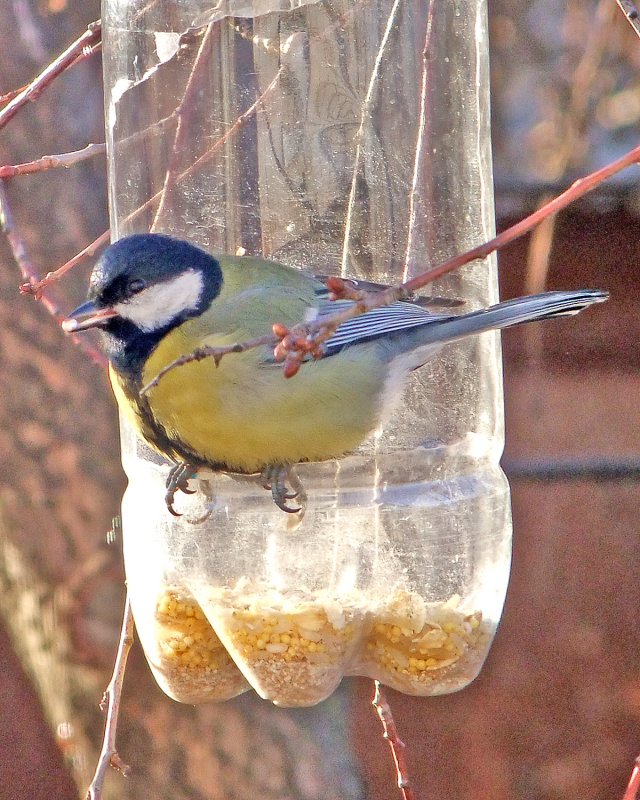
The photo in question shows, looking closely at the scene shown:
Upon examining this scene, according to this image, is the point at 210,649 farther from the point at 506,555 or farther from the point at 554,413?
the point at 554,413

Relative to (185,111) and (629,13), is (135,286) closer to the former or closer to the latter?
(185,111)

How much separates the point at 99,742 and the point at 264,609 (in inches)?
60.9

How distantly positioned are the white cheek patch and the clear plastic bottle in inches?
7.6

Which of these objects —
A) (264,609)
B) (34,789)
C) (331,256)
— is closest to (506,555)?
(264,609)

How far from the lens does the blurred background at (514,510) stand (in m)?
2.48

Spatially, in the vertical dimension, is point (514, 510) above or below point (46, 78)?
below

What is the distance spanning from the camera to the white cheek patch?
1.42 metres

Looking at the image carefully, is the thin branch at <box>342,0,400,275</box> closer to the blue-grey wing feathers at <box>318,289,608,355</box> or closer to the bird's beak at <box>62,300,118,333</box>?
the blue-grey wing feathers at <box>318,289,608,355</box>

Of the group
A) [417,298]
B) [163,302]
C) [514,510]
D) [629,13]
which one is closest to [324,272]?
[417,298]

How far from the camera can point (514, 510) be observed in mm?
2586

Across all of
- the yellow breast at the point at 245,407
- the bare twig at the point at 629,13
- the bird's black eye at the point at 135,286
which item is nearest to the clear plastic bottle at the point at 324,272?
the yellow breast at the point at 245,407

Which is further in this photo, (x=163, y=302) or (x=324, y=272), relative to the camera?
(x=324, y=272)

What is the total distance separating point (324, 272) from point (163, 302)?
27 centimetres

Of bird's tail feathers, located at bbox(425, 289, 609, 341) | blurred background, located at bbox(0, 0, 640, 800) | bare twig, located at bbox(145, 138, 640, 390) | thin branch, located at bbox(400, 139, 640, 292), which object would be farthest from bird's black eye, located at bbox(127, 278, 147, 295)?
blurred background, located at bbox(0, 0, 640, 800)
